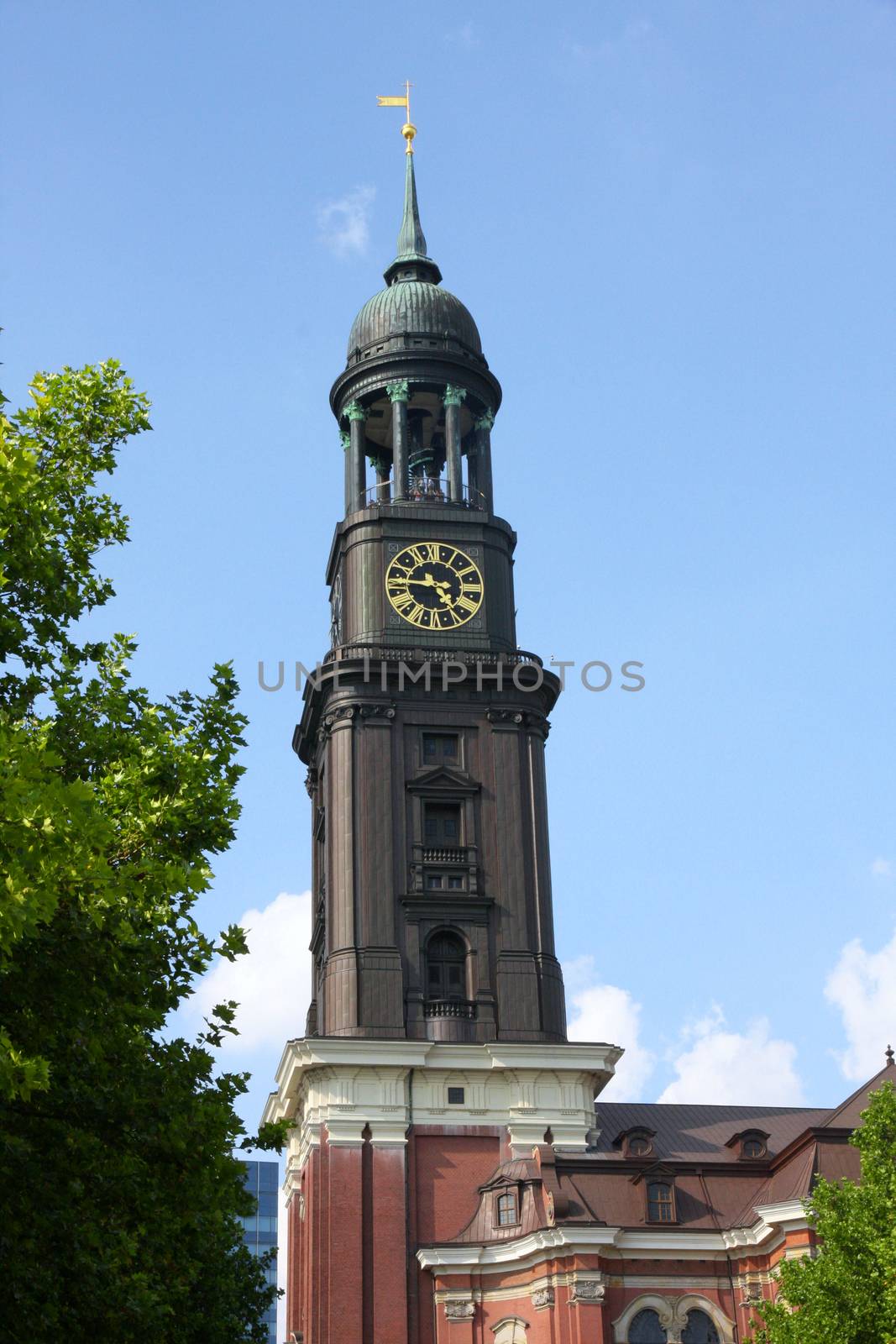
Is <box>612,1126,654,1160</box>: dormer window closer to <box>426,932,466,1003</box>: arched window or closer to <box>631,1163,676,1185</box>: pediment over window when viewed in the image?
<box>631,1163,676,1185</box>: pediment over window

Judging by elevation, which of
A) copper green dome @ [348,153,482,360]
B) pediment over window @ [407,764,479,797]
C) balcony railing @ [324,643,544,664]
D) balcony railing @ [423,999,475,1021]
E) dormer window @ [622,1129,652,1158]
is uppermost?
copper green dome @ [348,153,482,360]

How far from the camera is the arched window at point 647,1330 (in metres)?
58.8

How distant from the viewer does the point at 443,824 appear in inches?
2685

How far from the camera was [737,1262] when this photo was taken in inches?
2388

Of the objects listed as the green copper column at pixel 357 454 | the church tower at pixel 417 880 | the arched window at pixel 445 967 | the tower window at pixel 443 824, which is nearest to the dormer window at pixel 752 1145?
the church tower at pixel 417 880

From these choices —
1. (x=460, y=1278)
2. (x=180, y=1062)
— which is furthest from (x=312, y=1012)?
(x=180, y=1062)

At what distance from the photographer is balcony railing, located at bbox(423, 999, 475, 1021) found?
6456 centimetres

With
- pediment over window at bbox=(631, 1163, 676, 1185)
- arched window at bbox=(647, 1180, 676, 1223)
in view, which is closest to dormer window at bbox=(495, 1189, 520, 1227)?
pediment over window at bbox=(631, 1163, 676, 1185)

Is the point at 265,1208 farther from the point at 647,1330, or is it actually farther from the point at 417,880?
the point at 647,1330

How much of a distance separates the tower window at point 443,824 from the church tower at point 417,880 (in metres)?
0.09

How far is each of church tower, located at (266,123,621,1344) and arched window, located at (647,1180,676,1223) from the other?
2842 millimetres

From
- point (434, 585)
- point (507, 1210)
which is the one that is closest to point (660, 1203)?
point (507, 1210)

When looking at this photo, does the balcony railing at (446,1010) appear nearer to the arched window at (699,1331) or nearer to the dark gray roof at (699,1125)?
the dark gray roof at (699,1125)

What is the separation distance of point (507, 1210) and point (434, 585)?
2459cm
